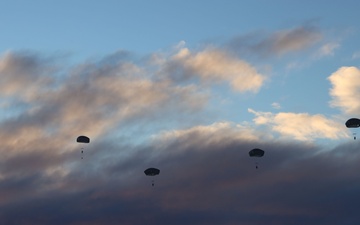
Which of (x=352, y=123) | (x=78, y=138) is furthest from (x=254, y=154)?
(x=78, y=138)

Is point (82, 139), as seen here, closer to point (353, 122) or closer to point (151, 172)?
point (151, 172)

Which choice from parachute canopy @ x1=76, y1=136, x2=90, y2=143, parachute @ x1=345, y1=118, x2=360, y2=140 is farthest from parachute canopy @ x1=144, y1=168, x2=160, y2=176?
parachute @ x1=345, y1=118, x2=360, y2=140

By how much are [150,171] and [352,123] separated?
1836 inches

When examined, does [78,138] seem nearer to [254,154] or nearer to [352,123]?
[254,154]

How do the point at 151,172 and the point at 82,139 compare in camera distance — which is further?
the point at 151,172

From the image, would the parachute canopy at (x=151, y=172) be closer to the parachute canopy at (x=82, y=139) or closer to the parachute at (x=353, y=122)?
the parachute canopy at (x=82, y=139)

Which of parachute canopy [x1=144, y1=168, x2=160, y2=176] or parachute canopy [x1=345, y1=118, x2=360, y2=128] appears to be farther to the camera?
parachute canopy [x1=144, y1=168, x2=160, y2=176]

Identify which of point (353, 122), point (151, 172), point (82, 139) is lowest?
point (151, 172)

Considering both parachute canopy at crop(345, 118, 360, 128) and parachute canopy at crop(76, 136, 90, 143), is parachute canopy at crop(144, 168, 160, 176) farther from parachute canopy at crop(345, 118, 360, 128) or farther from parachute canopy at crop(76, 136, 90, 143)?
parachute canopy at crop(345, 118, 360, 128)

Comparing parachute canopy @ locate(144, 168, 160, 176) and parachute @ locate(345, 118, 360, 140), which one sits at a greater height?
parachute @ locate(345, 118, 360, 140)

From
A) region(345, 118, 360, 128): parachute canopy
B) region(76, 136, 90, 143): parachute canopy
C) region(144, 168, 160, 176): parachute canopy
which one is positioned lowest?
region(144, 168, 160, 176): parachute canopy

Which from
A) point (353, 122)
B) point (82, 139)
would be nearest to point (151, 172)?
point (82, 139)

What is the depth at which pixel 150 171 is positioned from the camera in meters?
110

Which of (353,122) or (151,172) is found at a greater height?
(353,122)
